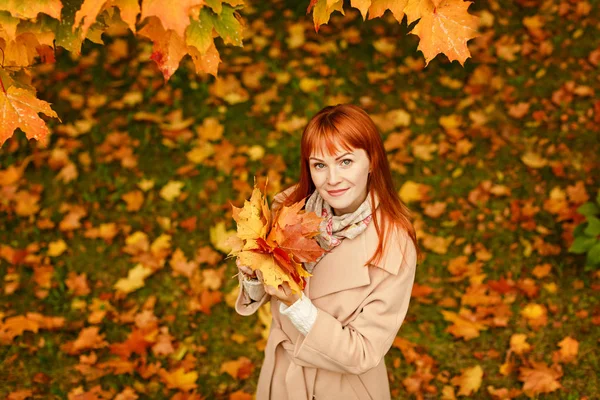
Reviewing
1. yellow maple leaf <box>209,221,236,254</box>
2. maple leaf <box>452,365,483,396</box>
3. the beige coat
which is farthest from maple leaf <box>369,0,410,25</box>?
yellow maple leaf <box>209,221,236,254</box>

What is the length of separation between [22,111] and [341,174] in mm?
1085

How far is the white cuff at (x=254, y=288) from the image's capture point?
1943 mm

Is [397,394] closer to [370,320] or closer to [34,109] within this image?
[370,320]

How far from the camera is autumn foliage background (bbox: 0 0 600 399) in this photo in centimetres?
336

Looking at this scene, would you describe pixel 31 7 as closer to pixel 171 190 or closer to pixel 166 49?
pixel 166 49

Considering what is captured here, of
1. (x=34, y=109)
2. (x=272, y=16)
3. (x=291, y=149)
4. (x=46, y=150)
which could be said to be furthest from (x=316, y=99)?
(x=34, y=109)

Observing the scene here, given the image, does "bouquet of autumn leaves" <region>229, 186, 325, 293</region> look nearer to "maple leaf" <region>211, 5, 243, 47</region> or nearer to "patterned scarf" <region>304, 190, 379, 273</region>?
"patterned scarf" <region>304, 190, 379, 273</region>

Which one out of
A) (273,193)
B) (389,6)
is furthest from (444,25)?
(273,193)

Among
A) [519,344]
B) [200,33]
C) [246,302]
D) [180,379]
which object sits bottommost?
[519,344]

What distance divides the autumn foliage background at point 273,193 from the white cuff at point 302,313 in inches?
55.0

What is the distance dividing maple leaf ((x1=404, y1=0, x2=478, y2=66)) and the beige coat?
65cm

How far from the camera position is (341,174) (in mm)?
1844

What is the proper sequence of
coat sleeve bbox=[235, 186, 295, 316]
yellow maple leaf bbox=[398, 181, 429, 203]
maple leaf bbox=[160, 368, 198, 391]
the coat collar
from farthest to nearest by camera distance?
yellow maple leaf bbox=[398, 181, 429, 203] → maple leaf bbox=[160, 368, 198, 391] → coat sleeve bbox=[235, 186, 295, 316] → the coat collar

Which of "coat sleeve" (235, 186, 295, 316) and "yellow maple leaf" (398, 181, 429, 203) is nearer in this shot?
"coat sleeve" (235, 186, 295, 316)
